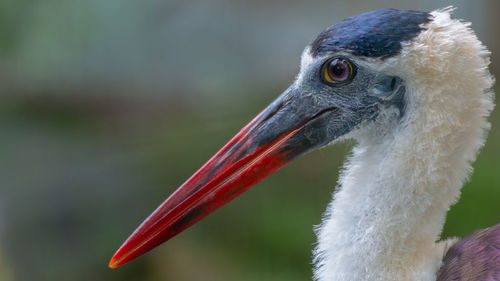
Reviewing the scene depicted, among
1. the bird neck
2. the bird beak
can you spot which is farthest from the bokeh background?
the bird neck

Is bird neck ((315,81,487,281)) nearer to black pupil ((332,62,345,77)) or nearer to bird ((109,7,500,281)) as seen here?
bird ((109,7,500,281))

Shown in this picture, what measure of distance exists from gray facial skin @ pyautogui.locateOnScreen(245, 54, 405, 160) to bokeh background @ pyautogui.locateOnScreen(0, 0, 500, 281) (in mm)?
1838

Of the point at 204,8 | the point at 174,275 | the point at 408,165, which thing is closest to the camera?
the point at 408,165

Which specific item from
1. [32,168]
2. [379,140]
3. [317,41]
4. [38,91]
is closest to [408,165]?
[379,140]

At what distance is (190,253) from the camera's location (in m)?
3.41

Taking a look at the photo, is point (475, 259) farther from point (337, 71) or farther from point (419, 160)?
point (337, 71)

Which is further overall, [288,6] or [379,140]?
[288,6]

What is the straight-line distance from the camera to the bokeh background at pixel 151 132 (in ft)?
11.0

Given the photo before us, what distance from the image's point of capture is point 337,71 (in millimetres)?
1510

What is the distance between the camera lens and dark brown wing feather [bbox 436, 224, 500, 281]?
136cm

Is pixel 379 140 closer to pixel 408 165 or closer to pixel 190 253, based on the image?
pixel 408 165

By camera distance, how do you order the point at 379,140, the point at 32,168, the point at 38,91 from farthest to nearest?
the point at 38,91 < the point at 32,168 < the point at 379,140

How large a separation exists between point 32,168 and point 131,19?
118 cm

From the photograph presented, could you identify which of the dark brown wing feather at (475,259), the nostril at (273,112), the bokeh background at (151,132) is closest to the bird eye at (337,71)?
the nostril at (273,112)
